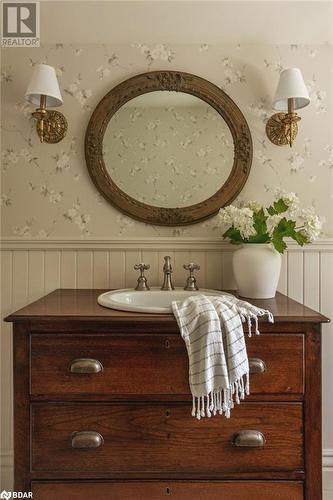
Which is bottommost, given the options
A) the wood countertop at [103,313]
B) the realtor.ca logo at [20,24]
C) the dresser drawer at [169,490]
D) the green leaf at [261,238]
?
the dresser drawer at [169,490]

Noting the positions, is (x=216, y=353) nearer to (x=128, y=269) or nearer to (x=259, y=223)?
(x=259, y=223)

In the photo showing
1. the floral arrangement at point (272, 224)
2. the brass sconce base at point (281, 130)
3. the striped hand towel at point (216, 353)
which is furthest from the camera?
the brass sconce base at point (281, 130)

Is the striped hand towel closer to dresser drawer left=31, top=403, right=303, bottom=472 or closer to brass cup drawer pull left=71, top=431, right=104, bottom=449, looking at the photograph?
dresser drawer left=31, top=403, right=303, bottom=472

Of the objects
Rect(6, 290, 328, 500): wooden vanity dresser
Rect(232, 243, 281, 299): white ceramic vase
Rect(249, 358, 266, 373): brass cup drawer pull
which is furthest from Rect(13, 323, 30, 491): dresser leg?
Rect(232, 243, 281, 299): white ceramic vase

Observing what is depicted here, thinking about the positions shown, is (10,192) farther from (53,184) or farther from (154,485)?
(154,485)

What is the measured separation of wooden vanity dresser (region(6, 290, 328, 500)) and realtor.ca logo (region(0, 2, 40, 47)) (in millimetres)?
1401

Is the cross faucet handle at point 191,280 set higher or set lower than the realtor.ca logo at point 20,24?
lower

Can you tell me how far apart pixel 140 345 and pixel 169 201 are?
32.0 inches

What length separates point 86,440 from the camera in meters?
1.35

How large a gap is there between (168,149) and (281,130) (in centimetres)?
55

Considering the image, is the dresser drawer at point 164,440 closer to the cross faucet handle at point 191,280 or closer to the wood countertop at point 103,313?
the wood countertop at point 103,313

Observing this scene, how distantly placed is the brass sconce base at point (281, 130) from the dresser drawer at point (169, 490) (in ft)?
4.74

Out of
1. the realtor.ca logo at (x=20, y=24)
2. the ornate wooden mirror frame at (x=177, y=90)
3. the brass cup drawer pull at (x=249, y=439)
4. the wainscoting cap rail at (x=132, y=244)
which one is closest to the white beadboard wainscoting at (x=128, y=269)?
the wainscoting cap rail at (x=132, y=244)

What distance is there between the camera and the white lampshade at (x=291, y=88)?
1.74 meters
